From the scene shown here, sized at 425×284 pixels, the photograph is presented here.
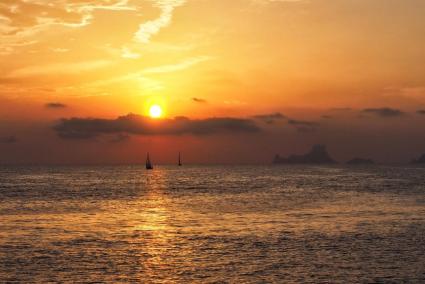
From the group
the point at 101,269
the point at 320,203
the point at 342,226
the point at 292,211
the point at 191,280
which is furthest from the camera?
the point at 320,203

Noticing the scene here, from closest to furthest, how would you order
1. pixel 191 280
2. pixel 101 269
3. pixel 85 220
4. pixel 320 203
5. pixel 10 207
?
pixel 191 280
pixel 101 269
pixel 85 220
pixel 10 207
pixel 320 203

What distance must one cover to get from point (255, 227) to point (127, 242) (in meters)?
18.0

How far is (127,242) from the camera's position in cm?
5291

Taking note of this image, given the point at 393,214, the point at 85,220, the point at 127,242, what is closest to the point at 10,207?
the point at 85,220

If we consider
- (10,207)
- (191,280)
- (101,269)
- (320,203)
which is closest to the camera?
Result: (191,280)

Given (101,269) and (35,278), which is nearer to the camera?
(35,278)

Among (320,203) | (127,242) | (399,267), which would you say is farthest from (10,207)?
(399,267)

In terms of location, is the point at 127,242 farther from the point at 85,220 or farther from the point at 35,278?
the point at 85,220

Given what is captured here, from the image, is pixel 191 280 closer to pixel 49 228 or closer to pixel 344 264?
pixel 344 264

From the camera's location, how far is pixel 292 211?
3305 inches

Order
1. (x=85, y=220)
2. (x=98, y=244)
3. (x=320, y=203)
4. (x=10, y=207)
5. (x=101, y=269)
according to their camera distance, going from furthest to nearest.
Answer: (x=320, y=203)
(x=10, y=207)
(x=85, y=220)
(x=98, y=244)
(x=101, y=269)

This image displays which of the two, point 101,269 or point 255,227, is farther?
point 255,227

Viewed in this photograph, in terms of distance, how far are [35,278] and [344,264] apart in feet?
75.8

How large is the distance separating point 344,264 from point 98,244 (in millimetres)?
23350
